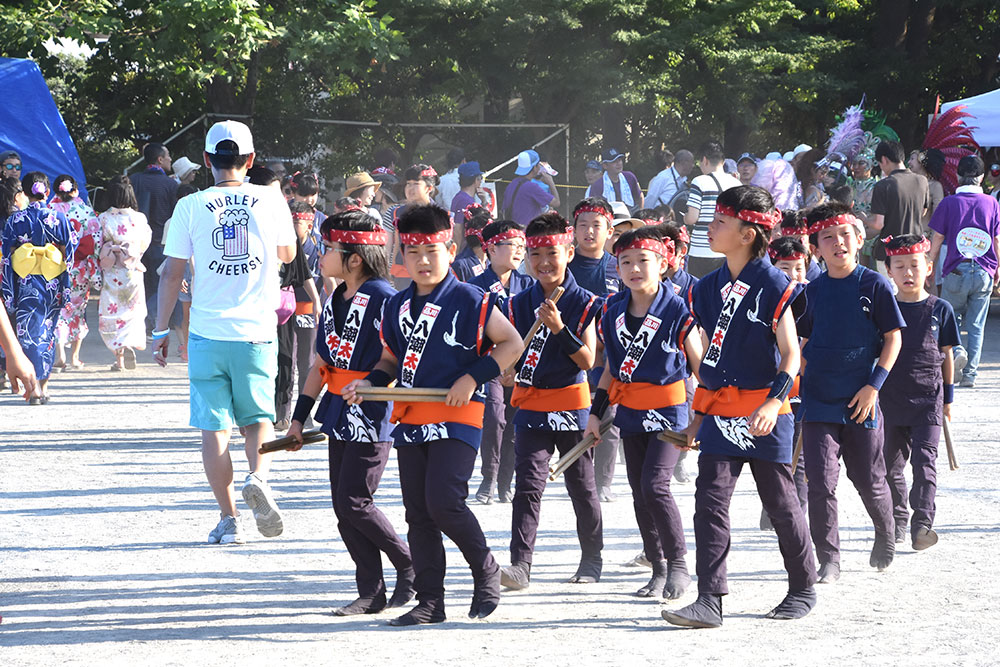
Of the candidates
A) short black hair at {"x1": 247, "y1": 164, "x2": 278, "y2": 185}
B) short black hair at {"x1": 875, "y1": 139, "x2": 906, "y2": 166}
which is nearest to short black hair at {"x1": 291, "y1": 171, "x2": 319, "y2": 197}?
short black hair at {"x1": 247, "y1": 164, "x2": 278, "y2": 185}

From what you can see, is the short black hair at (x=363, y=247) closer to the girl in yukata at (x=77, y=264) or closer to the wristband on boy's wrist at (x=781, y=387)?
the wristband on boy's wrist at (x=781, y=387)

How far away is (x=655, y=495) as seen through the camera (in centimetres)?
561

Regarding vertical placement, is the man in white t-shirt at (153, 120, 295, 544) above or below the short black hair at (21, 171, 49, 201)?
below

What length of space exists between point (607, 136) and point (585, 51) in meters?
2.17

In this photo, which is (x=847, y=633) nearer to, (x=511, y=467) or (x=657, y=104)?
(x=511, y=467)

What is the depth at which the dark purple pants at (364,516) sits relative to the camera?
5.26 meters

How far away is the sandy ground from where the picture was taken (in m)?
4.84

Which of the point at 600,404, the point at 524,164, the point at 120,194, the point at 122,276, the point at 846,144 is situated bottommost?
the point at 600,404

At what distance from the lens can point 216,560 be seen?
20.5 feet

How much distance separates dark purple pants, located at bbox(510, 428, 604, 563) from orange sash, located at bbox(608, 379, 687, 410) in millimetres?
298

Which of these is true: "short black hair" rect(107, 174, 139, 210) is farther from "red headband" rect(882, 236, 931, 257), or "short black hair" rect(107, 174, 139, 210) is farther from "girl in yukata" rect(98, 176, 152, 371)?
"red headband" rect(882, 236, 931, 257)

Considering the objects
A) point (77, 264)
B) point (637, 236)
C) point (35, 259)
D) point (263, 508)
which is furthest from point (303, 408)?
point (77, 264)

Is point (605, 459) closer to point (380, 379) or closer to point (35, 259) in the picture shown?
point (380, 379)

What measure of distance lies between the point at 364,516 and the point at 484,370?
0.77 meters
